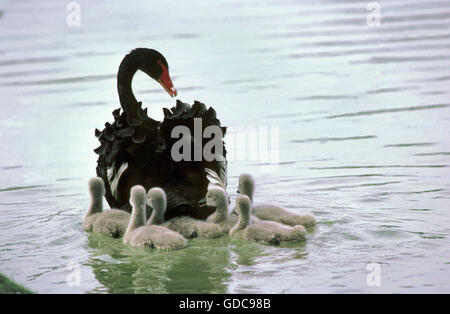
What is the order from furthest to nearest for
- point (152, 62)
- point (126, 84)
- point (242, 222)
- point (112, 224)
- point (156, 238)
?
1. point (152, 62)
2. point (126, 84)
3. point (112, 224)
4. point (242, 222)
5. point (156, 238)

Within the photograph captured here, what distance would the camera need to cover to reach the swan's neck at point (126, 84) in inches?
279

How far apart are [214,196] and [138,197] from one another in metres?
0.47

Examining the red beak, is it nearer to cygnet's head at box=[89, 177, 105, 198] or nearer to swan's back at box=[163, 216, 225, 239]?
cygnet's head at box=[89, 177, 105, 198]

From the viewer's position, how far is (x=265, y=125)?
30.7ft

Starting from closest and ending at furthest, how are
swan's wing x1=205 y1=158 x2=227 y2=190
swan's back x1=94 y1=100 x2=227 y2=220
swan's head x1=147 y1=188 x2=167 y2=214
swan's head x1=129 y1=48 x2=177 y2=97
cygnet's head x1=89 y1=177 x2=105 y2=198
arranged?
1. swan's head x1=147 y1=188 x2=167 y2=214
2. swan's back x1=94 y1=100 x2=227 y2=220
3. swan's wing x1=205 y1=158 x2=227 y2=190
4. cygnet's head x1=89 y1=177 x2=105 y2=198
5. swan's head x1=129 y1=48 x2=177 y2=97

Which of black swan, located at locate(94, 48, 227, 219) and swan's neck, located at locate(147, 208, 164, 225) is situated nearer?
swan's neck, located at locate(147, 208, 164, 225)

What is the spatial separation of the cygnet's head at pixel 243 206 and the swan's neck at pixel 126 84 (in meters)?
1.41

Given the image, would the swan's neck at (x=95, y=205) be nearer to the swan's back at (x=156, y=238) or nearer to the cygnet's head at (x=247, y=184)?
the swan's back at (x=156, y=238)

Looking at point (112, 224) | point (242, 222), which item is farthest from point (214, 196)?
point (112, 224)

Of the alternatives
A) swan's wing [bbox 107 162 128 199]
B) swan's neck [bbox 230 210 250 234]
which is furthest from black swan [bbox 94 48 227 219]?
swan's neck [bbox 230 210 250 234]

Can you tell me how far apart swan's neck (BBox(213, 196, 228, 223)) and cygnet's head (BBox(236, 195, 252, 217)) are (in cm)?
15

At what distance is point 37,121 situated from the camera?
1002cm

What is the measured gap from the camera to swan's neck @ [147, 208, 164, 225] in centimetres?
617

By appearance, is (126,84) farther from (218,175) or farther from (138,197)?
(138,197)
